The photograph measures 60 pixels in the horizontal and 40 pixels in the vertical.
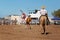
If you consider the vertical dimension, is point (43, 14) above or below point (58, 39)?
above

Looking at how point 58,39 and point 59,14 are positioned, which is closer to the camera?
point 58,39

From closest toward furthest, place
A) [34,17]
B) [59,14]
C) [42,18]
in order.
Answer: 1. [42,18]
2. [34,17]
3. [59,14]

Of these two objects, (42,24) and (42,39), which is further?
(42,24)

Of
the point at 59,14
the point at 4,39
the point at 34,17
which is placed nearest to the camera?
the point at 4,39

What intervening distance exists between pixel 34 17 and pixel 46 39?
39533mm

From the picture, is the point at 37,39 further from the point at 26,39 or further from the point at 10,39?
the point at 10,39

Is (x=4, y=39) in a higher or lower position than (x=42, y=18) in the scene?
lower

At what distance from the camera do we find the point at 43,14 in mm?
12562

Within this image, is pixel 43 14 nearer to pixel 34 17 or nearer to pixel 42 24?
pixel 42 24

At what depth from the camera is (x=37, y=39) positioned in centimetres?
983

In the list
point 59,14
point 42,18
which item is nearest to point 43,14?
point 42,18

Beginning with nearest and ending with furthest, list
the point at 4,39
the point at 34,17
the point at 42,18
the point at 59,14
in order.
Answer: the point at 4,39 < the point at 42,18 < the point at 34,17 < the point at 59,14

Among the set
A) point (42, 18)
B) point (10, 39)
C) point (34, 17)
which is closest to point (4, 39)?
point (10, 39)

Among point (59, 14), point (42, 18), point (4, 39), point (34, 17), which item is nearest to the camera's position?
point (4, 39)
